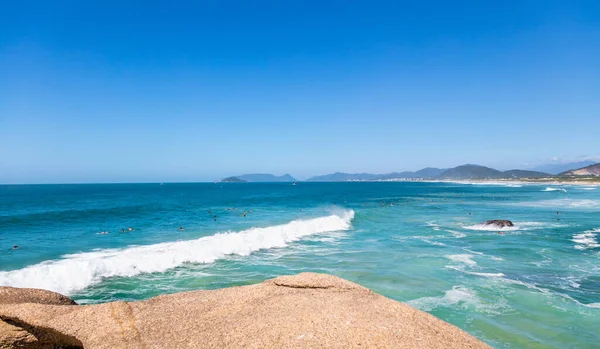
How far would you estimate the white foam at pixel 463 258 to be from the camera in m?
19.0

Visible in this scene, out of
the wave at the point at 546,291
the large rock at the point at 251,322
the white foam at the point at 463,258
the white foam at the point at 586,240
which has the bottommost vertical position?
the white foam at the point at 586,240

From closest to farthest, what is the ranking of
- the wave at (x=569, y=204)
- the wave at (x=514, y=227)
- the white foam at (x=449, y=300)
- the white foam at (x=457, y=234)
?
the white foam at (x=449, y=300) < the white foam at (x=457, y=234) < the wave at (x=514, y=227) < the wave at (x=569, y=204)

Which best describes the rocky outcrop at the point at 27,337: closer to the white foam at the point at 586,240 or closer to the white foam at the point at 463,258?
the white foam at the point at 463,258

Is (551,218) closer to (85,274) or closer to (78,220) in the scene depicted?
(85,274)

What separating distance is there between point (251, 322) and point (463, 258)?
17157mm

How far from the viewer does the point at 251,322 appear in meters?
6.54

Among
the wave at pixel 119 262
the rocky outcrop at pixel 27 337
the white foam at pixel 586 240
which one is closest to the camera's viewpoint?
the rocky outcrop at pixel 27 337

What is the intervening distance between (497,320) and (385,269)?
6.85m

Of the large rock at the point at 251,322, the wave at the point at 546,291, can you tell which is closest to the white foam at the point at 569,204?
the wave at the point at 546,291

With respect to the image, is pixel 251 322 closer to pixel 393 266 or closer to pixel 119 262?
pixel 393 266

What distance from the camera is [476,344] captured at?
6227 mm

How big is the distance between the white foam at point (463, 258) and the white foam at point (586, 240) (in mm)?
8695

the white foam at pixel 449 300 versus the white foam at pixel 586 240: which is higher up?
the white foam at pixel 449 300

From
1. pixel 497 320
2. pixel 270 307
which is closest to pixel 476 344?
pixel 270 307
